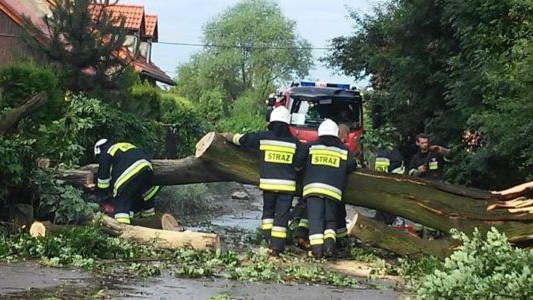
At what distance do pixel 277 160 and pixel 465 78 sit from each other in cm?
437

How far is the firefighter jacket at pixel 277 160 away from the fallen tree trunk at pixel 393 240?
101 centimetres

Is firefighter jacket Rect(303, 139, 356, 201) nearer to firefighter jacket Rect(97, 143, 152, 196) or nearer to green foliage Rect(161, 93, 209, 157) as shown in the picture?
firefighter jacket Rect(97, 143, 152, 196)

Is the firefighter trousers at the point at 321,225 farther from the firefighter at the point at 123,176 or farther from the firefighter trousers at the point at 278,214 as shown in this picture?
the firefighter at the point at 123,176

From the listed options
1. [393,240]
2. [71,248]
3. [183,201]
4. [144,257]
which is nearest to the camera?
[71,248]

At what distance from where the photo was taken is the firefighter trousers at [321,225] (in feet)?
35.3

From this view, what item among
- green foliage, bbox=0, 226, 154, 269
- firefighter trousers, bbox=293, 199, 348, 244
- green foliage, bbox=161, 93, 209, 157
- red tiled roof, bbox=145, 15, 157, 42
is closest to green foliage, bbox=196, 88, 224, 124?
red tiled roof, bbox=145, 15, 157, 42

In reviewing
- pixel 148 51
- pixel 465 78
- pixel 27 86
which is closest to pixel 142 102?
pixel 27 86

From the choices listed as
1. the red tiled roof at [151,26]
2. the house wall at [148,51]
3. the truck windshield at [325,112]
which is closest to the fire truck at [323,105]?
the truck windshield at [325,112]

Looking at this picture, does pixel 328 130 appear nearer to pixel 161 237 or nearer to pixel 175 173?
pixel 175 173

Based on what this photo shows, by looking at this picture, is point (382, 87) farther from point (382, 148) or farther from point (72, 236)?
point (72, 236)

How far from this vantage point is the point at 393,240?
10.6 m

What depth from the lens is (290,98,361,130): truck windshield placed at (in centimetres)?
2000

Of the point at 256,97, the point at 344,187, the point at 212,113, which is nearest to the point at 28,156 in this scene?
the point at 344,187

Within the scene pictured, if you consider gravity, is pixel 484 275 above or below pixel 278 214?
above
